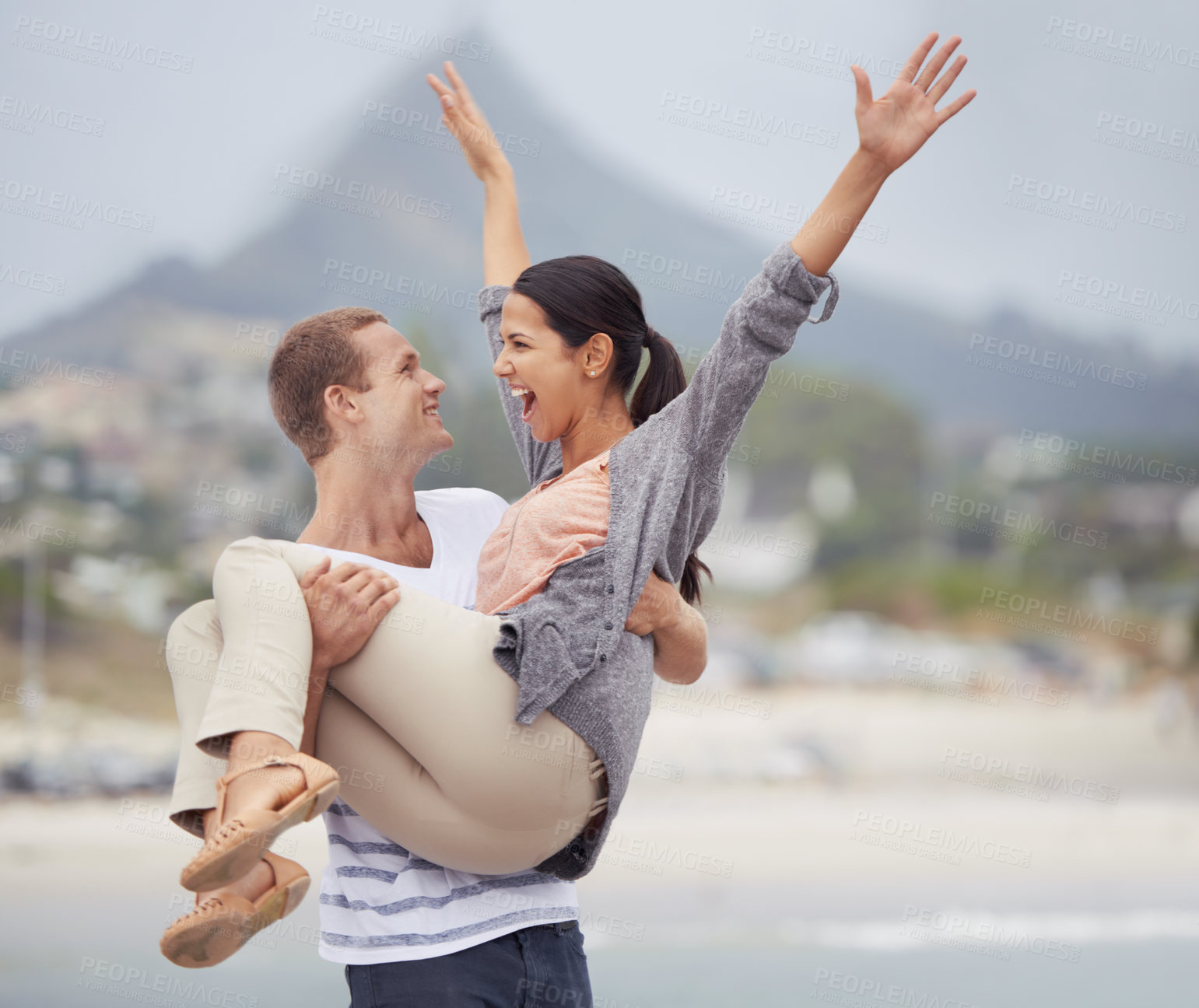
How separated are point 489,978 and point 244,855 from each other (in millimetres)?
394

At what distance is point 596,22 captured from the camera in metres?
16.6

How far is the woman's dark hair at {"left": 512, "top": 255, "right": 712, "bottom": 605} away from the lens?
1475 mm

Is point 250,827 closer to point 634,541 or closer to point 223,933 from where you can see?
point 223,933

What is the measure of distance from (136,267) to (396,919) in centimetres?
1410

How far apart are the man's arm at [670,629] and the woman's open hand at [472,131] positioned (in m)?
0.81

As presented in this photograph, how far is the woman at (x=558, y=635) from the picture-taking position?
125cm

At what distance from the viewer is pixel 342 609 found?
1.24 m

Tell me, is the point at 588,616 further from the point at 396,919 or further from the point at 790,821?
the point at 790,821

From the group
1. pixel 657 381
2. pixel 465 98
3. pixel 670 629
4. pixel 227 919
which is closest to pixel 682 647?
pixel 670 629

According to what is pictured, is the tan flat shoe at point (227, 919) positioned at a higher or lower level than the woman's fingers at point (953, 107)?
lower

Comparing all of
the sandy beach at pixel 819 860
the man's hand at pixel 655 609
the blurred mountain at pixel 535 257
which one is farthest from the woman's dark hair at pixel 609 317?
the blurred mountain at pixel 535 257

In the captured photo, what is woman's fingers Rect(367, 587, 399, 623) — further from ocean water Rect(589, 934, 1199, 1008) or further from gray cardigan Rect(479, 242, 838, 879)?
ocean water Rect(589, 934, 1199, 1008)

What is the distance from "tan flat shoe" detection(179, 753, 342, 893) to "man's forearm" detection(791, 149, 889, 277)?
0.70 metres

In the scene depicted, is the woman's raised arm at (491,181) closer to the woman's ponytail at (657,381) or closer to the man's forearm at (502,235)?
the man's forearm at (502,235)
